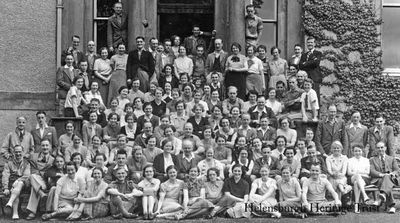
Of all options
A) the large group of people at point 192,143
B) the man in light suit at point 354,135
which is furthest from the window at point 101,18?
the man in light suit at point 354,135

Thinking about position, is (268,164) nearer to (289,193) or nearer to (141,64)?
(289,193)

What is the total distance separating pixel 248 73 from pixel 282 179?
3264 millimetres

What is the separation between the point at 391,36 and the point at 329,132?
13.3 ft

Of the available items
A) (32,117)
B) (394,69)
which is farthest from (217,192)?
(394,69)

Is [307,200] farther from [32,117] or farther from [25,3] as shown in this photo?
[25,3]

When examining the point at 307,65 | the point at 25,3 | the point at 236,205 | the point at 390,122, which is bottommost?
the point at 236,205

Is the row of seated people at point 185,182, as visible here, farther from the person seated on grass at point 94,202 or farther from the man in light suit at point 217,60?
the man in light suit at point 217,60

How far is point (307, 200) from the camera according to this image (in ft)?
45.6

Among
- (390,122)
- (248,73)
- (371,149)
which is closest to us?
(371,149)

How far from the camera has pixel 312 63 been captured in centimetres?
1673

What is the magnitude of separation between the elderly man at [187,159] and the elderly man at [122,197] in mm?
943

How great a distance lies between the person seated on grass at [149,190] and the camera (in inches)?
532

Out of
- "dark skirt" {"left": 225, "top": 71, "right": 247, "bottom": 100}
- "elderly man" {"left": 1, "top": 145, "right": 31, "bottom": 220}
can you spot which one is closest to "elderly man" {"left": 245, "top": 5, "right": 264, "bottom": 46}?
"dark skirt" {"left": 225, "top": 71, "right": 247, "bottom": 100}

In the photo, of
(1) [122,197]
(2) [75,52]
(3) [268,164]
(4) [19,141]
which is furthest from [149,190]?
(2) [75,52]
